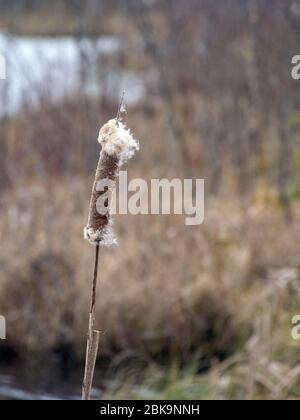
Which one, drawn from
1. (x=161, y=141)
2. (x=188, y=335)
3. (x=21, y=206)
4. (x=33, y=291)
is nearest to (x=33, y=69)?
(x=161, y=141)

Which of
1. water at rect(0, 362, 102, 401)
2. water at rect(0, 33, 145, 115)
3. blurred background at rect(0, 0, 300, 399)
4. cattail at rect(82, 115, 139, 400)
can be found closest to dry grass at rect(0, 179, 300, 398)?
blurred background at rect(0, 0, 300, 399)

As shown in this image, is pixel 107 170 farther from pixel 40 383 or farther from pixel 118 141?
pixel 40 383

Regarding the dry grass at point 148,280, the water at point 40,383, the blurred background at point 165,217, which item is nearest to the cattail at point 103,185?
the blurred background at point 165,217

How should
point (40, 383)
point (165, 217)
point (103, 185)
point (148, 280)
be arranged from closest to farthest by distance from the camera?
point (103, 185) < point (40, 383) < point (148, 280) < point (165, 217)

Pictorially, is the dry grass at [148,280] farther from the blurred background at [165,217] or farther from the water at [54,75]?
the water at [54,75]

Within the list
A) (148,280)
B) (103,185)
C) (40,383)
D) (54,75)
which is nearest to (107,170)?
(103,185)

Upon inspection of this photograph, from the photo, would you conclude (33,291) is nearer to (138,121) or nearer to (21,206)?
(21,206)
